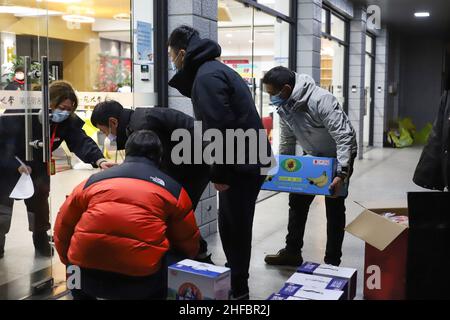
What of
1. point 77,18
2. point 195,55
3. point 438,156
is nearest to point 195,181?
point 195,55

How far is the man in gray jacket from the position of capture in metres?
3.15

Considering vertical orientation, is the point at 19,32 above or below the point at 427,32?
below

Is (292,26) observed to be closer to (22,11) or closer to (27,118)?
(22,11)

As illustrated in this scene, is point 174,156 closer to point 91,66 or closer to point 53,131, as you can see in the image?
point 53,131

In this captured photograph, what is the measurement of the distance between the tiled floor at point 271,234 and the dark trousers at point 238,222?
1.21 feet

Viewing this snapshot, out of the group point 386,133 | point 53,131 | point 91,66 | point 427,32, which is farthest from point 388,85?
point 53,131

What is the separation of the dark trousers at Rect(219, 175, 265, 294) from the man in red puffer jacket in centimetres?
38

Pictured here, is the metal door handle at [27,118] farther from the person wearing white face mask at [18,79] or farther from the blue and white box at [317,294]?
the blue and white box at [317,294]

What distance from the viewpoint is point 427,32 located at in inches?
571

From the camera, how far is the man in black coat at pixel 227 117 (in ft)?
8.07

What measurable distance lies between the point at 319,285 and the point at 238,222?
1.60ft

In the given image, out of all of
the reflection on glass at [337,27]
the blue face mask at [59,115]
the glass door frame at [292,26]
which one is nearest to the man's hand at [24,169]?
the blue face mask at [59,115]

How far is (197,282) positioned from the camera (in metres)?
2.12

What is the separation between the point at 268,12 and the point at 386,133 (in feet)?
25.0
